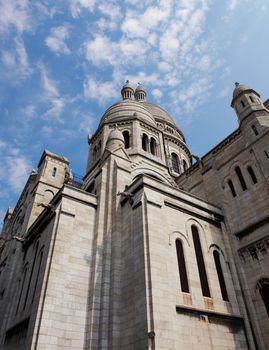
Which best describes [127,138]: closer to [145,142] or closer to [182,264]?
[145,142]

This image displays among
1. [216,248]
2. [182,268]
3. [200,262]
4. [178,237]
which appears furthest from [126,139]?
[182,268]

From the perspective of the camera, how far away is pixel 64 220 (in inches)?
570

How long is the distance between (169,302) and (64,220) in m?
6.52

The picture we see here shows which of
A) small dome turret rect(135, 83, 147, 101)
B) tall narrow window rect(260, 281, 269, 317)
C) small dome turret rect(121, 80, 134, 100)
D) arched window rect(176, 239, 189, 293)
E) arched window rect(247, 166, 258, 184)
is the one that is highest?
small dome turret rect(135, 83, 147, 101)

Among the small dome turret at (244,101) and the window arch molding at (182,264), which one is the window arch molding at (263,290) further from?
the small dome turret at (244,101)

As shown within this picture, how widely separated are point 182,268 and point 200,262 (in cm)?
148

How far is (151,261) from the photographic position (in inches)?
476

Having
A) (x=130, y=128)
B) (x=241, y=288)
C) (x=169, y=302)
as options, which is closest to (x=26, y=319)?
(x=169, y=302)

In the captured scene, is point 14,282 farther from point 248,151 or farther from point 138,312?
point 248,151

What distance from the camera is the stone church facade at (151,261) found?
11.6 metres

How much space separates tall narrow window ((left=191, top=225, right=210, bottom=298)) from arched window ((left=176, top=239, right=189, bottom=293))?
3.41 ft

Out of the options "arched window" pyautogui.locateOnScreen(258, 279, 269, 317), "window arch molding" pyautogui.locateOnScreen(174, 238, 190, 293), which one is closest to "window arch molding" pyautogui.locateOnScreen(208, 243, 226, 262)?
"window arch molding" pyautogui.locateOnScreen(174, 238, 190, 293)

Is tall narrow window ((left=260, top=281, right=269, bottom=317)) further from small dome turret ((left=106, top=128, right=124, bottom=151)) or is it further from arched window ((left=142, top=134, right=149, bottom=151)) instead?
arched window ((left=142, top=134, right=149, bottom=151))

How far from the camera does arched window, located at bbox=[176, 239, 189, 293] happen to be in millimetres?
13222
